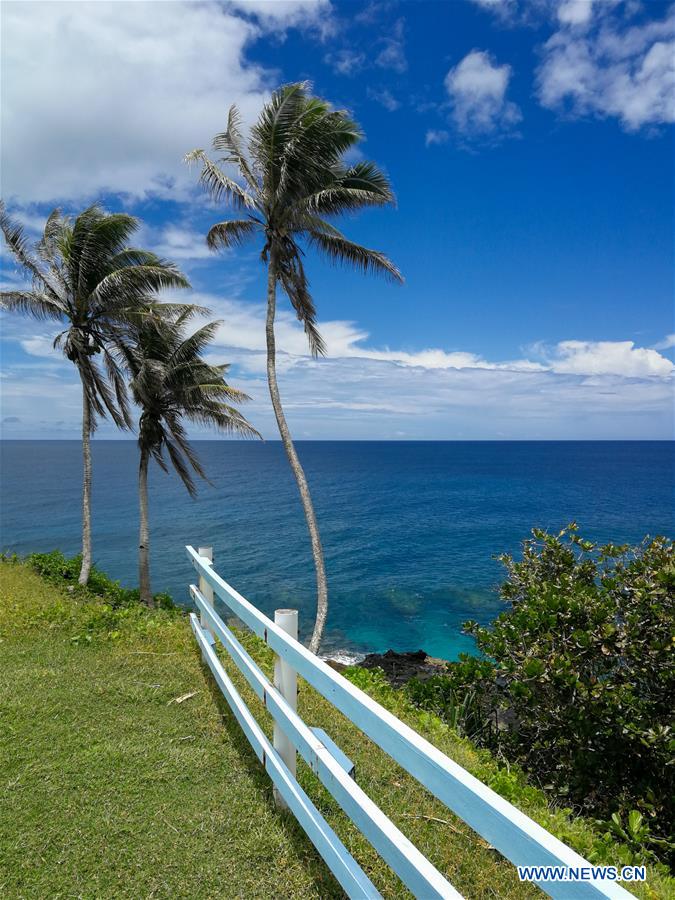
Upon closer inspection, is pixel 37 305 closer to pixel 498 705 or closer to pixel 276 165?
pixel 276 165

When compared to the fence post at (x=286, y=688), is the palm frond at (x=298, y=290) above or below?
above

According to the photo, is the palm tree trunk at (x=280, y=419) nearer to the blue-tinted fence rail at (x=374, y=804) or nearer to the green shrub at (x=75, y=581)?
the green shrub at (x=75, y=581)

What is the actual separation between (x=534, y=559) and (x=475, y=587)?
1908 cm

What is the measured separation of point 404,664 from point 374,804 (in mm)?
14186

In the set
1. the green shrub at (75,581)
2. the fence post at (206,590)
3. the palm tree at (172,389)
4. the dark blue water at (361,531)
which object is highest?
the palm tree at (172,389)

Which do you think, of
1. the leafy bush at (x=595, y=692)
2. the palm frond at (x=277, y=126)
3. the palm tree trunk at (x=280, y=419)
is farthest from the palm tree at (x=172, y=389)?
the leafy bush at (x=595, y=692)

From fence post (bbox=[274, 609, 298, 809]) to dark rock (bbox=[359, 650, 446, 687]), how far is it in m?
11.5

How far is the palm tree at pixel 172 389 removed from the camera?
53.5 ft

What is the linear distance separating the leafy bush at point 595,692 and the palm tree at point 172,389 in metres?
10.7

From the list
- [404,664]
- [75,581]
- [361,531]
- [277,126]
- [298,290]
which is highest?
[277,126]

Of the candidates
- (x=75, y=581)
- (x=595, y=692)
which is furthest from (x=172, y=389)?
(x=595, y=692)

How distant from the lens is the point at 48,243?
15148 mm

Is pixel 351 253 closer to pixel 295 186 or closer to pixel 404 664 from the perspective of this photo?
pixel 295 186

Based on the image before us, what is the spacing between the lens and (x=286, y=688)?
3.08m
